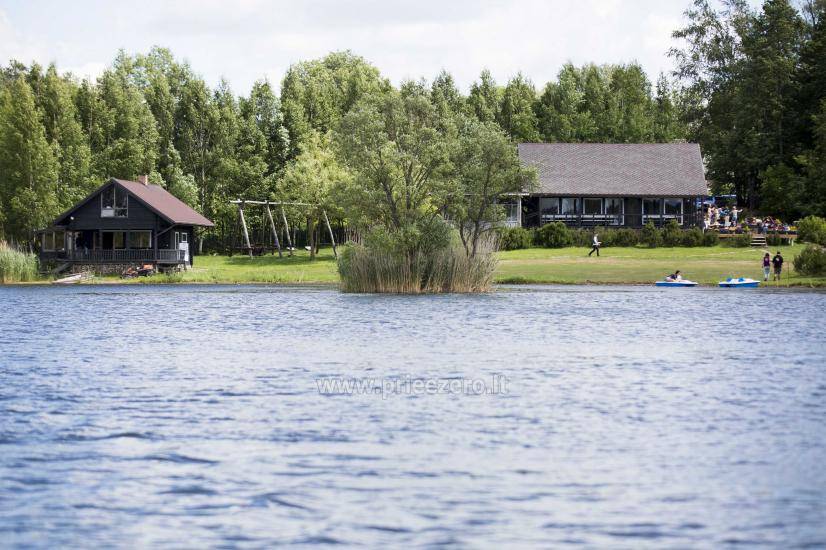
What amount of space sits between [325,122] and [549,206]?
26.8 metres

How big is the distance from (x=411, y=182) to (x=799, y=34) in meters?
56.5

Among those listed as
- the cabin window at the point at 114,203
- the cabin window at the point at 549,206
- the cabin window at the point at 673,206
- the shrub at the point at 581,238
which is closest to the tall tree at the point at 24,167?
the cabin window at the point at 114,203

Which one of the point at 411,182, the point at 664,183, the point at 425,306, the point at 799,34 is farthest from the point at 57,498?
the point at 799,34

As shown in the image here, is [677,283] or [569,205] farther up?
[569,205]

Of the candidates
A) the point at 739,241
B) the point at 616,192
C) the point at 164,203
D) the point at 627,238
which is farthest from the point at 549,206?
the point at 164,203

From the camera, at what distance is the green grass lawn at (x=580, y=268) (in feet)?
216

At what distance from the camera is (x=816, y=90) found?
9194cm

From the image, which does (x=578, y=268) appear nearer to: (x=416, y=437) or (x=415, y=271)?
(x=415, y=271)

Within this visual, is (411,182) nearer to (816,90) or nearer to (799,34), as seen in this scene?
(816,90)

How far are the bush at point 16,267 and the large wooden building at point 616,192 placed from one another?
39.5m

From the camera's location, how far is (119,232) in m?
87.6

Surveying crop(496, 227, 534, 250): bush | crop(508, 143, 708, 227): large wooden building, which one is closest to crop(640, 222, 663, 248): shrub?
crop(496, 227, 534, 250): bush

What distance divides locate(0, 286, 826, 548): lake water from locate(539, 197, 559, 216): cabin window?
190 feet

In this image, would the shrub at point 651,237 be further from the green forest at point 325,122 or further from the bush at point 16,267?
the bush at point 16,267
